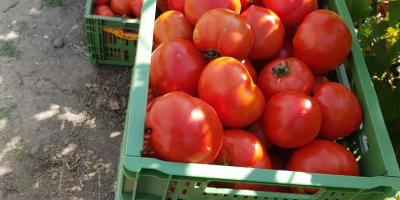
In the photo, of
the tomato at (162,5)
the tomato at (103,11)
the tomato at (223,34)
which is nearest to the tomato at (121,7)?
the tomato at (103,11)

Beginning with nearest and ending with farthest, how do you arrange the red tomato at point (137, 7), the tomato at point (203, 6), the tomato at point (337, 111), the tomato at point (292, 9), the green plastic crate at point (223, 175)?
the green plastic crate at point (223, 175) < the tomato at point (337, 111) < the tomato at point (203, 6) < the tomato at point (292, 9) < the red tomato at point (137, 7)

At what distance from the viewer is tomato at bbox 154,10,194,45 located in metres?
1.57

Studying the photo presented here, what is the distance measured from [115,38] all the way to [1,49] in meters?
0.76

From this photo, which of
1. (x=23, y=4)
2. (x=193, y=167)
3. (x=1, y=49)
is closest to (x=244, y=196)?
(x=193, y=167)

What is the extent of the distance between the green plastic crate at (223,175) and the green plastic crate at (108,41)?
1.10 metres

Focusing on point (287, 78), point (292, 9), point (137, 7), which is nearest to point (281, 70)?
point (287, 78)

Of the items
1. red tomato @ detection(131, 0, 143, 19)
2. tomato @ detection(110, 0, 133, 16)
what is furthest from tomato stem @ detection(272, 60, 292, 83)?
tomato @ detection(110, 0, 133, 16)

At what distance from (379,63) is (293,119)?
766 mm

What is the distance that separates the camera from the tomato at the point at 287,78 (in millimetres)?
1424

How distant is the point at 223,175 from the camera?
1.09 m

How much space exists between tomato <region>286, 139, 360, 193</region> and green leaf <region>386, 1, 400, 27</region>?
34.3 inches

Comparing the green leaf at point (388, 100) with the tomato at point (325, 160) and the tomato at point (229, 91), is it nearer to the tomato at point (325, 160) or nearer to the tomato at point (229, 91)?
the tomato at point (325, 160)

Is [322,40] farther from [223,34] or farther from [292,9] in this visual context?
[223,34]

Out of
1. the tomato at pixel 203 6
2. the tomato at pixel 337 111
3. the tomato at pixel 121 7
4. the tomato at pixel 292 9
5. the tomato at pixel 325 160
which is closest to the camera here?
the tomato at pixel 325 160
